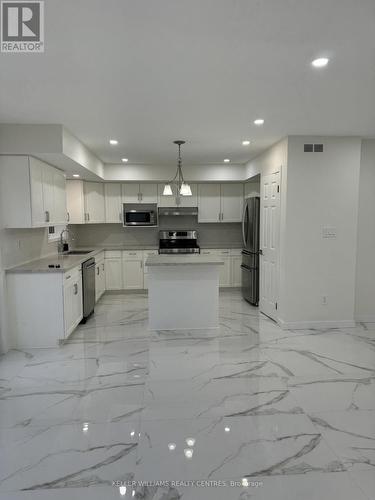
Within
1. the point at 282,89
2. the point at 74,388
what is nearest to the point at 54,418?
the point at 74,388

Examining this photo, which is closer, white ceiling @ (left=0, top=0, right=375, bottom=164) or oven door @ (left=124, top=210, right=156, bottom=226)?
white ceiling @ (left=0, top=0, right=375, bottom=164)

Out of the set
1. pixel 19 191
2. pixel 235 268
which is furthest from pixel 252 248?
pixel 19 191

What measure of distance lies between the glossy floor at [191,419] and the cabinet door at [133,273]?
266cm

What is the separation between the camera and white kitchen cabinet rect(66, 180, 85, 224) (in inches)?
246

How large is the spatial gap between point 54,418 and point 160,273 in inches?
88.1

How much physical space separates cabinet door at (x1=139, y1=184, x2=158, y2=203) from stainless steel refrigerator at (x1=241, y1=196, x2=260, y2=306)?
6.35ft

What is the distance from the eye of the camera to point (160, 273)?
174 inches

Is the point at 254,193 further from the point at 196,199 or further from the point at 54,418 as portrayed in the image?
the point at 54,418

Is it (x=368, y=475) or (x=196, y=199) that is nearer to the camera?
(x=368, y=475)

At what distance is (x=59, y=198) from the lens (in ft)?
16.0

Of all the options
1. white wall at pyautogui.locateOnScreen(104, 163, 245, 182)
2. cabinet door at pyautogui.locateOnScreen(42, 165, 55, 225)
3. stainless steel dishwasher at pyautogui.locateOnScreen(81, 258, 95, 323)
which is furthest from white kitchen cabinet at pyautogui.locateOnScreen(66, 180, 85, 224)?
cabinet door at pyautogui.locateOnScreen(42, 165, 55, 225)

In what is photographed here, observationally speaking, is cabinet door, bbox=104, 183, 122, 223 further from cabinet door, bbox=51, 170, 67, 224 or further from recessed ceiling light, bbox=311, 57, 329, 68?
recessed ceiling light, bbox=311, 57, 329, 68

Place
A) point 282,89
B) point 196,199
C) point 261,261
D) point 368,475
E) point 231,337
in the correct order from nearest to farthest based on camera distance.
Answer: point 368,475
point 282,89
point 231,337
point 261,261
point 196,199
